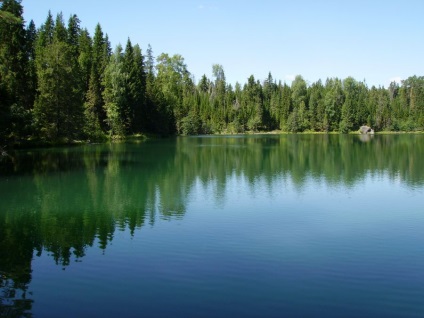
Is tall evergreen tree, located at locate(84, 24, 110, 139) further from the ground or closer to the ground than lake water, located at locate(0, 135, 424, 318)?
further from the ground

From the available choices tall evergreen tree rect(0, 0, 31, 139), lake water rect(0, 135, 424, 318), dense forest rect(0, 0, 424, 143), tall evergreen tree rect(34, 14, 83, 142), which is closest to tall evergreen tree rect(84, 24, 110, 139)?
dense forest rect(0, 0, 424, 143)

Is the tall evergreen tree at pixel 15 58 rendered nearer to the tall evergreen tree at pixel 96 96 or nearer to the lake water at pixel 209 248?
the tall evergreen tree at pixel 96 96

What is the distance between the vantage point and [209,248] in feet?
45.4

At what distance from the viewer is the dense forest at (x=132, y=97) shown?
54750mm

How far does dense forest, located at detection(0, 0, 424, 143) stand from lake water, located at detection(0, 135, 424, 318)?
10177mm

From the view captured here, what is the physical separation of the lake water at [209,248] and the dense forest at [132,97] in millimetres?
10177

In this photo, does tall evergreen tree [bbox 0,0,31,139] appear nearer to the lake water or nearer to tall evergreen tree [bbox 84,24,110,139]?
tall evergreen tree [bbox 84,24,110,139]

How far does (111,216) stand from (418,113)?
478ft

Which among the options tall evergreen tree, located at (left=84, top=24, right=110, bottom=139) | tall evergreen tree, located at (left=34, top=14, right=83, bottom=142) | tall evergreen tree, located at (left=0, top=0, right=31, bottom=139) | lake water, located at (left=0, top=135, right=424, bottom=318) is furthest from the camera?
tall evergreen tree, located at (left=84, top=24, right=110, bottom=139)

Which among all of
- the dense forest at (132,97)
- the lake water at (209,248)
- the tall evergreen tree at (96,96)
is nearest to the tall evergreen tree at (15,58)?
the dense forest at (132,97)

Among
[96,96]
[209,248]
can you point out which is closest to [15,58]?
[96,96]

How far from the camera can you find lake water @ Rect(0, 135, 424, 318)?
9625mm

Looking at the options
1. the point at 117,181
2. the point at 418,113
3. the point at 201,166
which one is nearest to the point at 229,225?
the point at 117,181

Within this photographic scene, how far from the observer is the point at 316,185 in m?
28.1
